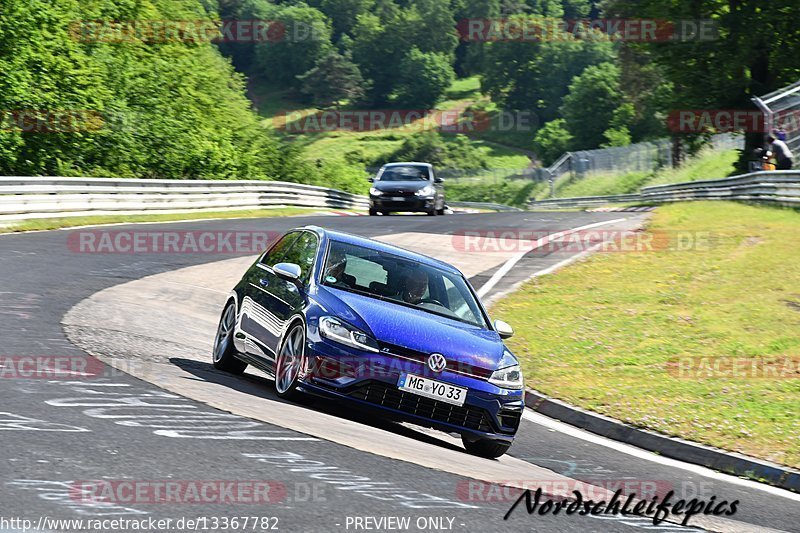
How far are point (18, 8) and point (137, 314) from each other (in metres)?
21.2

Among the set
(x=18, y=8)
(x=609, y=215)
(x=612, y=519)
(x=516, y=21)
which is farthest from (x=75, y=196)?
(x=516, y=21)

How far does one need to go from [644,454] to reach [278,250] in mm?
3961

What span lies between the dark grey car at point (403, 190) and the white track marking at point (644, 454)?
968 inches

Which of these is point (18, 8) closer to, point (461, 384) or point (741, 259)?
point (741, 259)

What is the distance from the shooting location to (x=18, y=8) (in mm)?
31781

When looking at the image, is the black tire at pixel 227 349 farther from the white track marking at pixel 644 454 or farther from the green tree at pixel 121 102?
the green tree at pixel 121 102

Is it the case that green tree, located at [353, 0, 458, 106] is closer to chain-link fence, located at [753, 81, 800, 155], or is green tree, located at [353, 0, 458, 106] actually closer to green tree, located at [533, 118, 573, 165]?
green tree, located at [533, 118, 573, 165]

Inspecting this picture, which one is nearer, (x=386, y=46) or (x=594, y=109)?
(x=594, y=109)

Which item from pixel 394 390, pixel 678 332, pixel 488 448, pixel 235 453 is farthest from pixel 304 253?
pixel 678 332

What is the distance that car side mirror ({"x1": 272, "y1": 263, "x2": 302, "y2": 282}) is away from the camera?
9.65 metres

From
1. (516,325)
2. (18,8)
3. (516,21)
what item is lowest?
(516,325)

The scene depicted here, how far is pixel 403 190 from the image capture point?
35.9 meters

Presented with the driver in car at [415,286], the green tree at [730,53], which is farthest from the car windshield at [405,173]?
the driver in car at [415,286]

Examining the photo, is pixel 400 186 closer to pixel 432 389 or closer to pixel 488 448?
pixel 488 448
